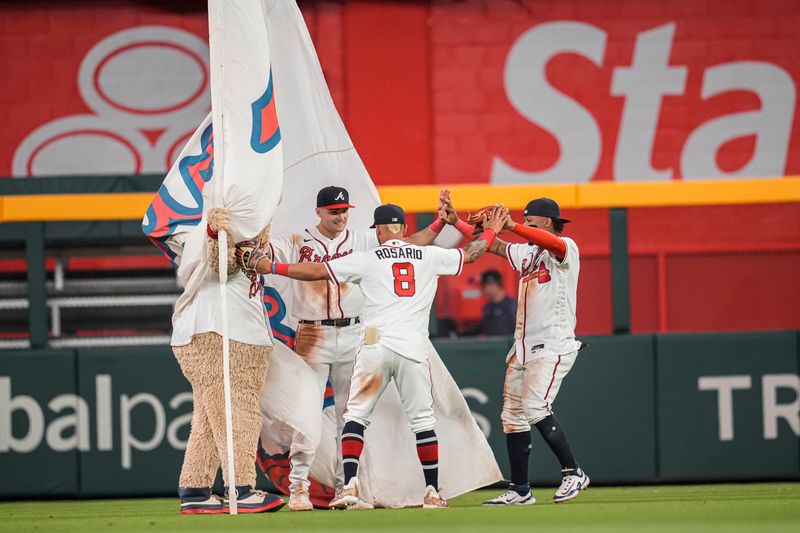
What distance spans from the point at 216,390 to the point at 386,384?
955 mm

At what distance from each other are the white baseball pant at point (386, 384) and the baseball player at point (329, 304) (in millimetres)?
448

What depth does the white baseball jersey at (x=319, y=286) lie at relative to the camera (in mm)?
8250

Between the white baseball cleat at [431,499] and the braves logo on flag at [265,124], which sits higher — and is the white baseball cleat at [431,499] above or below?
below

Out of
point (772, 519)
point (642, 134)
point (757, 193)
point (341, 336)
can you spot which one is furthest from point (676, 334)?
point (642, 134)

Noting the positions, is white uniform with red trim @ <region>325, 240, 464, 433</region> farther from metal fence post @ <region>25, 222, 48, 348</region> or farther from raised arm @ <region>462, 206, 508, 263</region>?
metal fence post @ <region>25, 222, 48, 348</region>

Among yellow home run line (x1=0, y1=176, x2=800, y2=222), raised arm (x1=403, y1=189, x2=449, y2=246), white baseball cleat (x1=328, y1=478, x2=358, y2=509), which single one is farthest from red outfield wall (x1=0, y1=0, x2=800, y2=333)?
white baseball cleat (x1=328, y1=478, x2=358, y2=509)

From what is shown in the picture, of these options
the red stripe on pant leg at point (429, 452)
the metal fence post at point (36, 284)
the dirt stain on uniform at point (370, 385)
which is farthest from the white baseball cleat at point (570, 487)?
the metal fence post at point (36, 284)

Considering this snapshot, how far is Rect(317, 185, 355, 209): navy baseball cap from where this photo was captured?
8.18 metres

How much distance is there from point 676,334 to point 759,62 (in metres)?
5.51

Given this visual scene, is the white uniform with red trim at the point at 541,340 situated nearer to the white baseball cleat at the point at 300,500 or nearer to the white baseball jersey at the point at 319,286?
the white baseball jersey at the point at 319,286

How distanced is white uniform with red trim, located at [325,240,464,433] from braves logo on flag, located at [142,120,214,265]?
0.92 meters

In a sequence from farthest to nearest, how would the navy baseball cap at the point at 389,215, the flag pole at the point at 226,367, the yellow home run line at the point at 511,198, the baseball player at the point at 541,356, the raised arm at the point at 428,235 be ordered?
the yellow home run line at the point at 511,198, the raised arm at the point at 428,235, the baseball player at the point at 541,356, the navy baseball cap at the point at 389,215, the flag pole at the point at 226,367

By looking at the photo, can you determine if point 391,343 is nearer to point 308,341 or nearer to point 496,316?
point 308,341

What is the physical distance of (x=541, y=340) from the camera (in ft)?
26.5
